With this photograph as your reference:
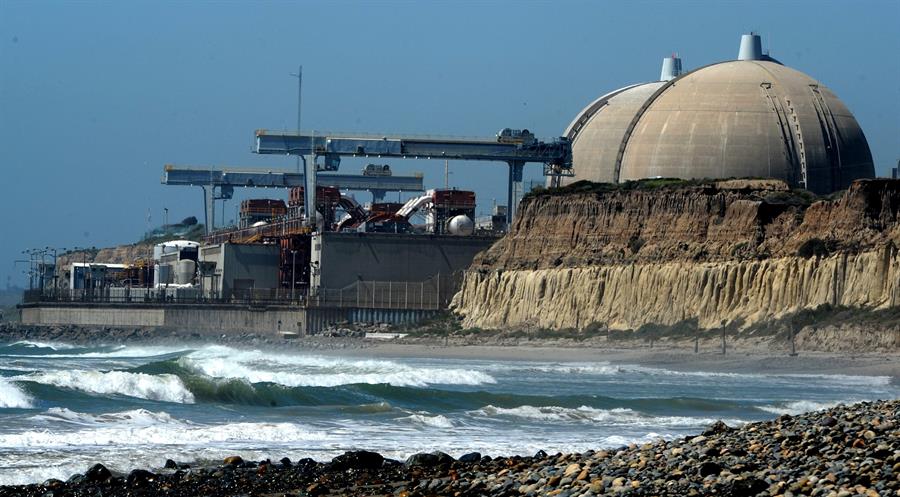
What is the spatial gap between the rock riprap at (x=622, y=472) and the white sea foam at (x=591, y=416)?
6.88 m

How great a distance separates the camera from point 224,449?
2545 centimetres

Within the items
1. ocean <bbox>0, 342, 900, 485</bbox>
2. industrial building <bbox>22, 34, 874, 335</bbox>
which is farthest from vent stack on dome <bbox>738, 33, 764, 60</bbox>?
ocean <bbox>0, 342, 900, 485</bbox>

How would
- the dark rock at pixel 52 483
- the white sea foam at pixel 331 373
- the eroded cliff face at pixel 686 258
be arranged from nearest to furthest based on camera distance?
1. the dark rock at pixel 52 483
2. the white sea foam at pixel 331 373
3. the eroded cliff face at pixel 686 258

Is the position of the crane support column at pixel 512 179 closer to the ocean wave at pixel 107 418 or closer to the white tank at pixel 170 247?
the white tank at pixel 170 247

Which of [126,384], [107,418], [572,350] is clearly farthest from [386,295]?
[107,418]

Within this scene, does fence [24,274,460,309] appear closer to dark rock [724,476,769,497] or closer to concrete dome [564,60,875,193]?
concrete dome [564,60,875,193]

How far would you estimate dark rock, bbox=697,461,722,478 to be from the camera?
18.3m

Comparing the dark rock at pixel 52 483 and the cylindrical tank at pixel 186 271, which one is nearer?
the dark rock at pixel 52 483

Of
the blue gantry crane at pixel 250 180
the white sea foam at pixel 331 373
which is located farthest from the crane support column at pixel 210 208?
the white sea foam at pixel 331 373

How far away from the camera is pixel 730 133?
85.9 meters

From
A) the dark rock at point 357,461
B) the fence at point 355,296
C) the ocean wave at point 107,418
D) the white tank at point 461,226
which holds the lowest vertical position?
the dark rock at point 357,461

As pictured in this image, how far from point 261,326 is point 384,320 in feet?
24.2

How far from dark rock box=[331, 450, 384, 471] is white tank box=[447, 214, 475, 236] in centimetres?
6357

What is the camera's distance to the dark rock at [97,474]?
21703 mm
